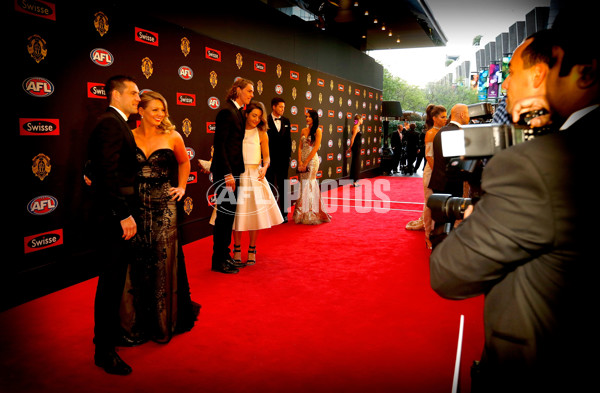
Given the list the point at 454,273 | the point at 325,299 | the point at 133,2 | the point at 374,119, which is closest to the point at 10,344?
the point at 325,299

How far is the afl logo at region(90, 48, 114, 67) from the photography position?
3775 millimetres

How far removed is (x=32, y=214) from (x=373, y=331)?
2.76m

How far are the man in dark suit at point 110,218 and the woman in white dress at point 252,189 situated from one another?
1.74 m

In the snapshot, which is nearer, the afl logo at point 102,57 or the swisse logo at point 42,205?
the swisse logo at point 42,205

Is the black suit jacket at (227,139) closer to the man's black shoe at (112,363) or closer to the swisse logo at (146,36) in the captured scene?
the swisse logo at (146,36)

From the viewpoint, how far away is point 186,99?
4984mm

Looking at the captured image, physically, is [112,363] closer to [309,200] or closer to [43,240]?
[43,240]

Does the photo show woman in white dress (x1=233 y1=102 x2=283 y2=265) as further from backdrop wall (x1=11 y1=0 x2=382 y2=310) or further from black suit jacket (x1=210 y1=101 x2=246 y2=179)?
backdrop wall (x1=11 y1=0 x2=382 y2=310)

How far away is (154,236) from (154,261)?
0.15 meters

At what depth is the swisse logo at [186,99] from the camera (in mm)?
4879

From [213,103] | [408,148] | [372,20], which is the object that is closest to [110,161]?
[213,103]

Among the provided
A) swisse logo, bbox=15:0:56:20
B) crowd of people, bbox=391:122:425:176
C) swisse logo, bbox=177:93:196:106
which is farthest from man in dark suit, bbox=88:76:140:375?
crowd of people, bbox=391:122:425:176

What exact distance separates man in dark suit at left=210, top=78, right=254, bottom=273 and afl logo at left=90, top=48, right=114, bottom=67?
1216 mm

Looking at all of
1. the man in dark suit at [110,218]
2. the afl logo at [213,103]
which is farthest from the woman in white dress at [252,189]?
the man in dark suit at [110,218]
